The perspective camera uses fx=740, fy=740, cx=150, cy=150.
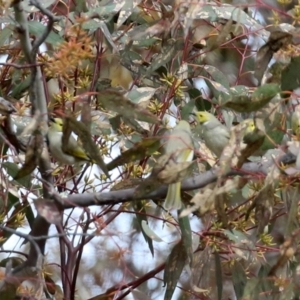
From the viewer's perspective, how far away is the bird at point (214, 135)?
3.69 feet

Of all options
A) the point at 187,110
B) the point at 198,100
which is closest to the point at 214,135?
the point at 187,110

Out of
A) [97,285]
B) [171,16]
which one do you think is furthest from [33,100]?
[97,285]

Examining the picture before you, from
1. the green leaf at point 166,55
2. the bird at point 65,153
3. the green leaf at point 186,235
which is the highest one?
the green leaf at point 166,55

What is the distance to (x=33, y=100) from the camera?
3.14 ft

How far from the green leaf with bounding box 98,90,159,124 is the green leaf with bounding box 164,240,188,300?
277 mm

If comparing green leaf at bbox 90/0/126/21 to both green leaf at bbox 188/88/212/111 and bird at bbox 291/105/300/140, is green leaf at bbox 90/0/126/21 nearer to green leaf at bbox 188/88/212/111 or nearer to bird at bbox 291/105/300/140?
green leaf at bbox 188/88/212/111

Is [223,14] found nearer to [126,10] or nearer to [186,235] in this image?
[126,10]

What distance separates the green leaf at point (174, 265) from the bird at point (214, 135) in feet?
0.51

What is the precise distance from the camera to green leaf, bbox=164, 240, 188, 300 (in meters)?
1.16

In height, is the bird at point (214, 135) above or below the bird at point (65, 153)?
below

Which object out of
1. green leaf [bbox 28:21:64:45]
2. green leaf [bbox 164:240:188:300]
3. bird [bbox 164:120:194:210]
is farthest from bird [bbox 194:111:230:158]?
green leaf [bbox 28:21:64:45]

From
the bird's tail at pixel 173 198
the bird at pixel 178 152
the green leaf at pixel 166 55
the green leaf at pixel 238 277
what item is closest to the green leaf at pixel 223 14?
the green leaf at pixel 166 55

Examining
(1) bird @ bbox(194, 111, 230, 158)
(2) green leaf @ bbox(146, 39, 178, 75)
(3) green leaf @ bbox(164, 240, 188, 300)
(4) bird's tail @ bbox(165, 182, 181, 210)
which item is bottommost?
(3) green leaf @ bbox(164, 240, 188, 300)

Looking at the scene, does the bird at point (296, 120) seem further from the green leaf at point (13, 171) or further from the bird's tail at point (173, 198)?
the green leaf at point (13, 171)
